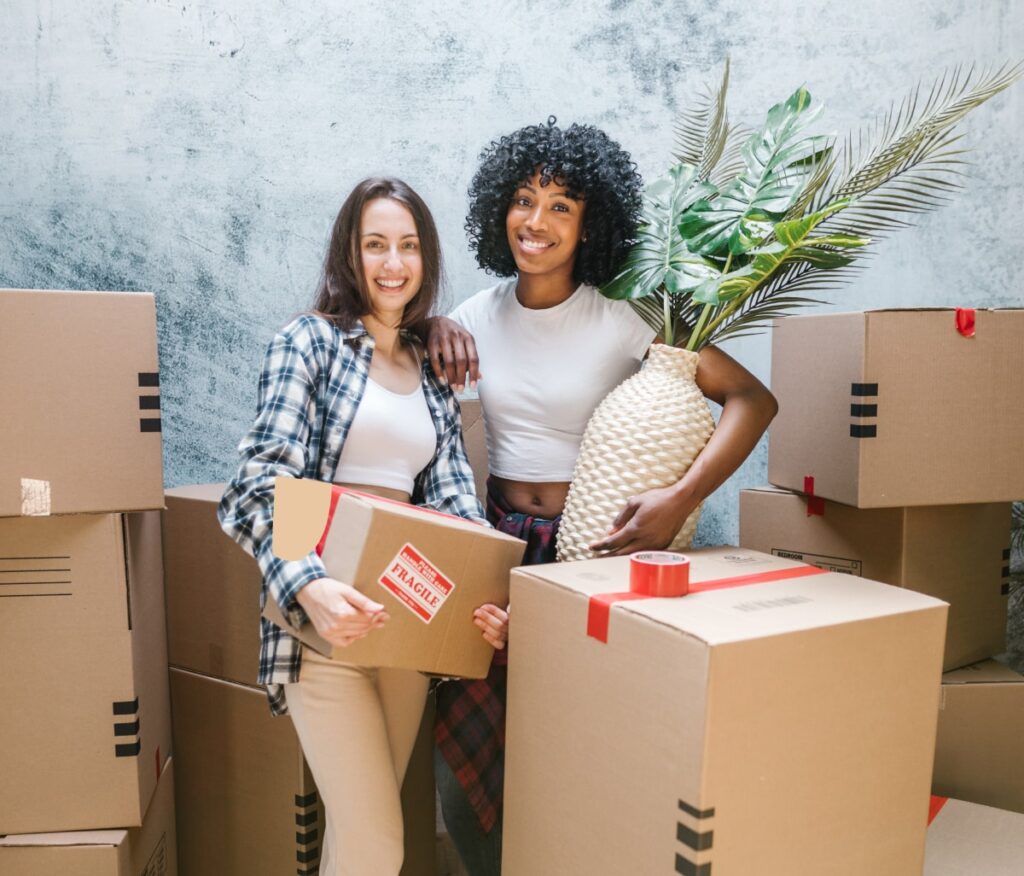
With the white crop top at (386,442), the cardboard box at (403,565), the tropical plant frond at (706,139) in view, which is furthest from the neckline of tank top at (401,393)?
the tropical plant frond at (706,139)

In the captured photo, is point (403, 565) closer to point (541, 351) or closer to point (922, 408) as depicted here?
point (541, 351)

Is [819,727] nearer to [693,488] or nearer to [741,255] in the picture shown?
[693,488]

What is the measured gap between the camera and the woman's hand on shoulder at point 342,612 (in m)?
1.15

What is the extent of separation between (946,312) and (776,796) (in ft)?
3.27

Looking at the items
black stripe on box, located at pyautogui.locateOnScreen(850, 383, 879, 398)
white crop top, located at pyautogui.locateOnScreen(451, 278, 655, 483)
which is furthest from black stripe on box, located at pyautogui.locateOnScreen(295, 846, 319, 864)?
black stripe on box, located at pyautogui.locateOnScreen(850, 383, 879, 398)

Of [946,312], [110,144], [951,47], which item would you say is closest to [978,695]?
[946,312]

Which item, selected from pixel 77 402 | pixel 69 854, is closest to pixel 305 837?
pixel 69 854

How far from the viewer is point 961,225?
2.34 meters

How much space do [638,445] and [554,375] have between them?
268 millimetres

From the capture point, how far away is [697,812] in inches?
36.1

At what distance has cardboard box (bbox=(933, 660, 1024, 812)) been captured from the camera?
1.74 meters

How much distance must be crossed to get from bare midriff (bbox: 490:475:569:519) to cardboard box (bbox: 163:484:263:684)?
0.52 m

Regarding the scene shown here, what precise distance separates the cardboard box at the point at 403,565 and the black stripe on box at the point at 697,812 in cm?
43

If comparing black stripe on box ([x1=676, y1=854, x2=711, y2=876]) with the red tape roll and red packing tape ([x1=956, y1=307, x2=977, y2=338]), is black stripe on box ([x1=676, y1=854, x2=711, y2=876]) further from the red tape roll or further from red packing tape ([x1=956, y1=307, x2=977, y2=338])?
red packing tape ([x1=956, y1=307, x2=977, y2=338])
